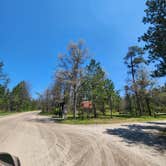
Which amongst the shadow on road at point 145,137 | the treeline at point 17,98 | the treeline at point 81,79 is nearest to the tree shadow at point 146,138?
the shadow on road at point 145,137

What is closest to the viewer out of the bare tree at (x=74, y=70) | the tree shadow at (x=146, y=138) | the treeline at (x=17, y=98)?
the tree shadow at (x=146, y=138)

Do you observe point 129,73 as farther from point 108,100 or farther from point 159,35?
point 159,35

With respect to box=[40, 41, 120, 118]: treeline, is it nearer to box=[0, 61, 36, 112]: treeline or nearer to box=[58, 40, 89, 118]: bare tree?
box=[58, 40, 89, 118]: bare tree

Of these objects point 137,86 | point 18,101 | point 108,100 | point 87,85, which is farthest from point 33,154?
point 18,101

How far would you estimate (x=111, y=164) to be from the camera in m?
5.42

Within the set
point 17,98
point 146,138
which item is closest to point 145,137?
point 146,138

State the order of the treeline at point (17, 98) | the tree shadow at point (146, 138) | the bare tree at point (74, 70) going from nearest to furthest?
the tree shadow at point (146, 138), the bare tree at point (74, 70), the treeline at point (17, 98)

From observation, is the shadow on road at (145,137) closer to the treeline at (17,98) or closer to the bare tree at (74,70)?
the bare tree at (74,70)

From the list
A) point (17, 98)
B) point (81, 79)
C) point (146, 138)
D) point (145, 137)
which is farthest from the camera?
point (17, 98)

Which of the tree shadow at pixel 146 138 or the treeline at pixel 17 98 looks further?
the treeline at pixel 17 98

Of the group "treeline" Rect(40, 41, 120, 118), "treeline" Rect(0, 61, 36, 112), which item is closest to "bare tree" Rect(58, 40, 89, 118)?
"treeline" Rect(40, 41, 120, 118)

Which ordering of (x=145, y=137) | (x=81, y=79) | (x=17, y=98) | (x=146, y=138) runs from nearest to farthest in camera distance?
(x=146, y=138) → (x=145, y=137) → (x=81, y=79) → (x=17, y=98)

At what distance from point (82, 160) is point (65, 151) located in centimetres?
143

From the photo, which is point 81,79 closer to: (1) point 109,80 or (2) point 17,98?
(1) point 109,80
